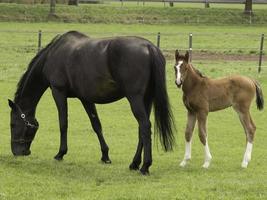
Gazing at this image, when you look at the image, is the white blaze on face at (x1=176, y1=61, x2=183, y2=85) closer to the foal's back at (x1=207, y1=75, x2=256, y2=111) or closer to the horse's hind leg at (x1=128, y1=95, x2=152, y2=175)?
the horse's hind leg at (x1=128, y1=95, x2=152, y2=175)

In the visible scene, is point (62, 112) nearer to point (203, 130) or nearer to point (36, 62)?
point (36, 62)

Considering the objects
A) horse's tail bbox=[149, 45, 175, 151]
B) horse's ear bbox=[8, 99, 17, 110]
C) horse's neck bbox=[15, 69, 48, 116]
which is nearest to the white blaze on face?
horse's tail bbox=[149, 45, 175, 151]

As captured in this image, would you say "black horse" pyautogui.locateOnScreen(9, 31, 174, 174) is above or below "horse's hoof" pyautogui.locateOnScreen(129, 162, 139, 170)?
above

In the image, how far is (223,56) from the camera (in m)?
28.8

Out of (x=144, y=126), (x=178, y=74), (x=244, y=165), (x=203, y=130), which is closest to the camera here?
(x=144, y=126)

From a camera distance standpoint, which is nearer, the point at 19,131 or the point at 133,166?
the point at 133,166

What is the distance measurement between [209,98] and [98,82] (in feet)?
5.55

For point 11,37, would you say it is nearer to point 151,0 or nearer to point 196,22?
point 196,22

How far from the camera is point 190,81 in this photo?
9.68 m

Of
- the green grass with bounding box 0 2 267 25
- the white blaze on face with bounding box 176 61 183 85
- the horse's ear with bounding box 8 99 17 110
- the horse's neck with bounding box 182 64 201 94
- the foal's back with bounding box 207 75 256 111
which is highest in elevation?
the white blaze on face with bounding box 176 61 183 85

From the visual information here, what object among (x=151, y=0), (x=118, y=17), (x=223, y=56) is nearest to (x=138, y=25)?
(x=118, y=17)

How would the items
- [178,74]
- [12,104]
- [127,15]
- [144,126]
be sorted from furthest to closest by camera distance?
[127,15] < [12,104] < [178,74] < [144,126]

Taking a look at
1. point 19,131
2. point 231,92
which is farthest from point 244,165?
point 19,131

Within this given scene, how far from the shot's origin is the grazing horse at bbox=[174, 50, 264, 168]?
31.7 ft
